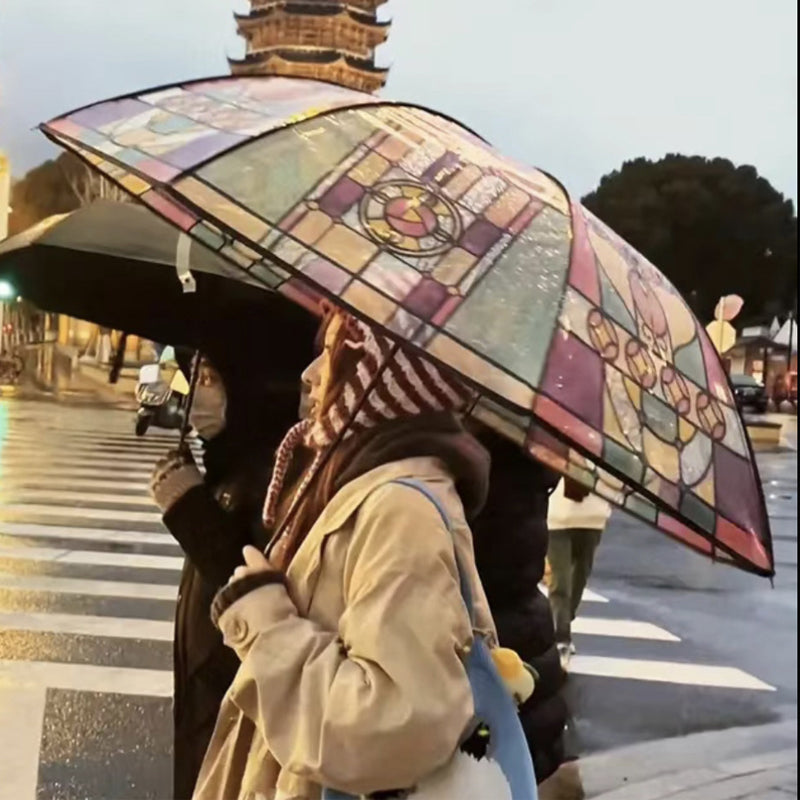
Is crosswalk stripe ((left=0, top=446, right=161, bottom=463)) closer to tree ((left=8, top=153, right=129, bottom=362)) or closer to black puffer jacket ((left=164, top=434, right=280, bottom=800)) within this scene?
tree ((left=8, top=153, right=129, bottom=362))

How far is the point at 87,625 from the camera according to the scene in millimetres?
6762

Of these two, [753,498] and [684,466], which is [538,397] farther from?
[753,498]

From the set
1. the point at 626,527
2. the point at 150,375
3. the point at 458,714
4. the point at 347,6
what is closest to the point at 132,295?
the point at 458,714

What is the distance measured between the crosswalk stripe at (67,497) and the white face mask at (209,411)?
28.3 feet

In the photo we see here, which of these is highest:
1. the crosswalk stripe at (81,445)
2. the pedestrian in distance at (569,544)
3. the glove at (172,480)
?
the glove at (172,480)

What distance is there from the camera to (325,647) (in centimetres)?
167

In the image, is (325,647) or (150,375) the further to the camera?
(150,375)

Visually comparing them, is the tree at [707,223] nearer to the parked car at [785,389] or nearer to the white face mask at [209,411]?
the parked car at [785,389]

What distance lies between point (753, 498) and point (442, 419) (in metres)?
0.65

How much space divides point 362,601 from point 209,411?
1.26 metres

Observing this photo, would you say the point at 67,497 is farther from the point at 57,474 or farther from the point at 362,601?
A: the point at 362,601

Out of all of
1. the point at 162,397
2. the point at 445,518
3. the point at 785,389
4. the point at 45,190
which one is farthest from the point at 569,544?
the point at 785,389

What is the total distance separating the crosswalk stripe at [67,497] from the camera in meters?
11.4

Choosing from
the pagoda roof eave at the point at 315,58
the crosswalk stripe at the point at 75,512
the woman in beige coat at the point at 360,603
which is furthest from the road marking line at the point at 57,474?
the pagoda roof eave at the point at 315,58
